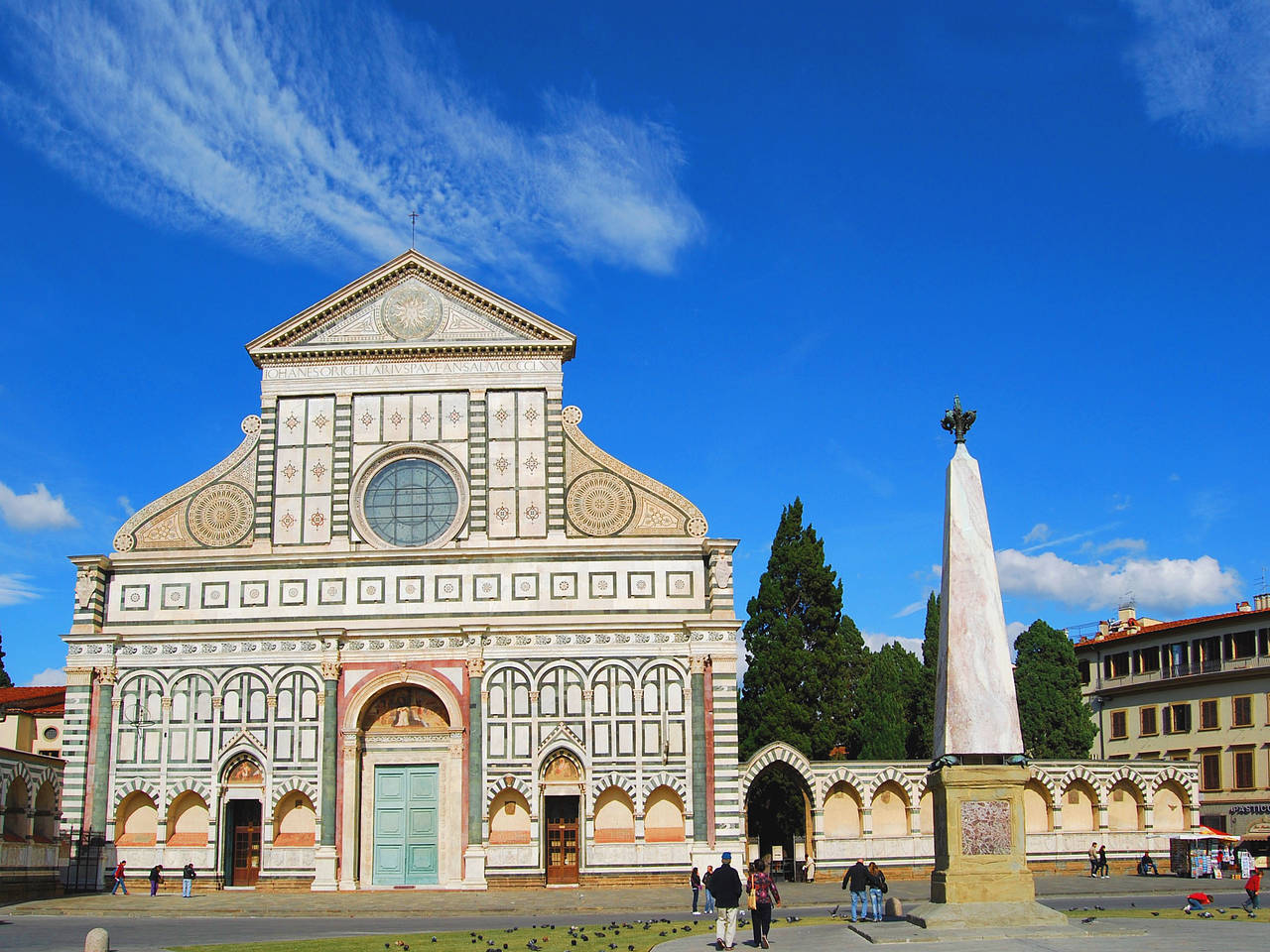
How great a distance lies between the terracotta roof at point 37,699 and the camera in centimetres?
4619

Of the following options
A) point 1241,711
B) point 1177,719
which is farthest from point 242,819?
point 1177,719

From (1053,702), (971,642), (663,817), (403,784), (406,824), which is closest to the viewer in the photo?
(971,642)

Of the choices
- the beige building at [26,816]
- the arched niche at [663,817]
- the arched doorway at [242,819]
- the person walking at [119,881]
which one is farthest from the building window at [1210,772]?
the beige building at [26,816]

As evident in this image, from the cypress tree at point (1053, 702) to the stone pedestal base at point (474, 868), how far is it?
84.3 ft

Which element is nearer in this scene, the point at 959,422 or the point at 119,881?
the point at 959,422

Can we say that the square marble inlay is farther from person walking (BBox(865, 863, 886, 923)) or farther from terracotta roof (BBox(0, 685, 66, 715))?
terracotta roof (BBox(0, 685, 66, 715))

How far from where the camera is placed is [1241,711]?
48.8m

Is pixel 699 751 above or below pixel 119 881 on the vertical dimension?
above

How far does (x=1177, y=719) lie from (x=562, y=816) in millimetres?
28896

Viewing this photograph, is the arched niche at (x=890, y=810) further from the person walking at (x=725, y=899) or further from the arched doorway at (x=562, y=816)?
the person walking at (x=725, y=899)

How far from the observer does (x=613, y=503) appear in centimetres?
3812

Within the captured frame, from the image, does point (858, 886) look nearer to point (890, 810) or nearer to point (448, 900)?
point (448, 900)

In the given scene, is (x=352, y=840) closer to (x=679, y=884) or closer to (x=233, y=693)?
(x=233, y=693)

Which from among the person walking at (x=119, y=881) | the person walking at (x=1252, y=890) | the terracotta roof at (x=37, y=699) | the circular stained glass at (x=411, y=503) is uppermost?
the circular stained glass at (x=411, y=503)
